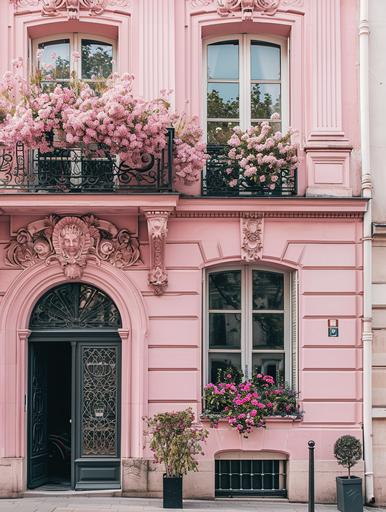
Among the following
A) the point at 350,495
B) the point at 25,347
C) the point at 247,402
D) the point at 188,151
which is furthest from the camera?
the point at 25,347

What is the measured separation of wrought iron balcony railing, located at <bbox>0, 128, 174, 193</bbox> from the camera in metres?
15.4

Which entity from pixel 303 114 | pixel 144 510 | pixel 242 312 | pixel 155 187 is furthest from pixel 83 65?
pixel 144 510

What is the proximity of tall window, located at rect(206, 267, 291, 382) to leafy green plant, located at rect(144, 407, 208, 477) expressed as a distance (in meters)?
1.45

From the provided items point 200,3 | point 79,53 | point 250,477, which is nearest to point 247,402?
point 250,477

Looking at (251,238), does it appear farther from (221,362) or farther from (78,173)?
(78,173)

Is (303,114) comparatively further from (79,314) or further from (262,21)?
(79,314)

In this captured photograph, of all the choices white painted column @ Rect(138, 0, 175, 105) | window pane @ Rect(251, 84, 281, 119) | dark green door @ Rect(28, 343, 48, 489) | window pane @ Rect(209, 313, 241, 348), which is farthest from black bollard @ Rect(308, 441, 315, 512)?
white painted column @ Rect(138, 0, 175, 105)

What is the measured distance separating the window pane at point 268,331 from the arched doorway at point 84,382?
7.09ft

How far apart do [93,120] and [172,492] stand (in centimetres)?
538

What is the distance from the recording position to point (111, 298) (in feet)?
52.2

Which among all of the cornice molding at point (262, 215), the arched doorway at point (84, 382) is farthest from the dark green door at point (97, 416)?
the cornice molding at point (262, 215)

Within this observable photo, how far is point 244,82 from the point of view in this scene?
54.4ft

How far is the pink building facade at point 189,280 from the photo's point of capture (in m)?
15.6

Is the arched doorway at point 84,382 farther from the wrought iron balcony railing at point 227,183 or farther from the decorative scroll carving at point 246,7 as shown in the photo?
the decorative scroll carving at point 246,7
